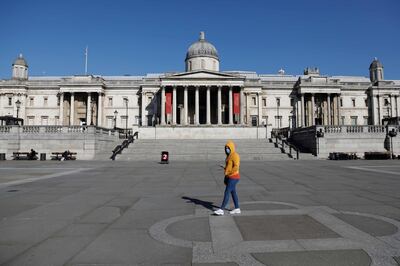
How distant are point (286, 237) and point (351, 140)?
36.6m

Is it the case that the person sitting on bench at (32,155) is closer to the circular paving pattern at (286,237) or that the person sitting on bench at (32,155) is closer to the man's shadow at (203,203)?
the man's shadow at (203,203)

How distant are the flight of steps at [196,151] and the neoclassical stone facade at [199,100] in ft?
83.3

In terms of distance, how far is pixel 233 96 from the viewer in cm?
6028

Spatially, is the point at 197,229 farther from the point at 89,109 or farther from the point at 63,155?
the point at 89,109

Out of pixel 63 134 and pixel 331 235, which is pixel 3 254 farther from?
pixel 63 134

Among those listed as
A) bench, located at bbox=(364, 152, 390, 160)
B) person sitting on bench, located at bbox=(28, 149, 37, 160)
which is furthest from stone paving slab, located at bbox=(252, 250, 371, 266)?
person sitting on bench, located at bbox=(28, 149, 37, 160)

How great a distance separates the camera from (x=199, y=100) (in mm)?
67250

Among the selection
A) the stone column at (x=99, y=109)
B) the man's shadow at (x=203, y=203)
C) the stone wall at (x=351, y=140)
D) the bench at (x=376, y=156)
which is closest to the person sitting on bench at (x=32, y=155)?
the man's shadow at (x=203, y=203)

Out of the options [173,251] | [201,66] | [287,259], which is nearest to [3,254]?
[173,251]

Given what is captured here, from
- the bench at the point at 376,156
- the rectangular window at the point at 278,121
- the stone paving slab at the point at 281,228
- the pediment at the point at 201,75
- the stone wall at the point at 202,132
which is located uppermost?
the pediment at the point at 201,75

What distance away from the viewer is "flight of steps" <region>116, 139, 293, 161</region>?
33.9 metres

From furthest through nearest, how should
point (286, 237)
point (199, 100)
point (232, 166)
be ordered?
1. point (199, 100)
2. point (232, 166)
3. point (286, 237)

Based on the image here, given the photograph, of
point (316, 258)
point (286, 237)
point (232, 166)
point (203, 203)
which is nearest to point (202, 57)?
point (203, 203)

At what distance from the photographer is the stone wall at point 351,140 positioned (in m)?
36.3
